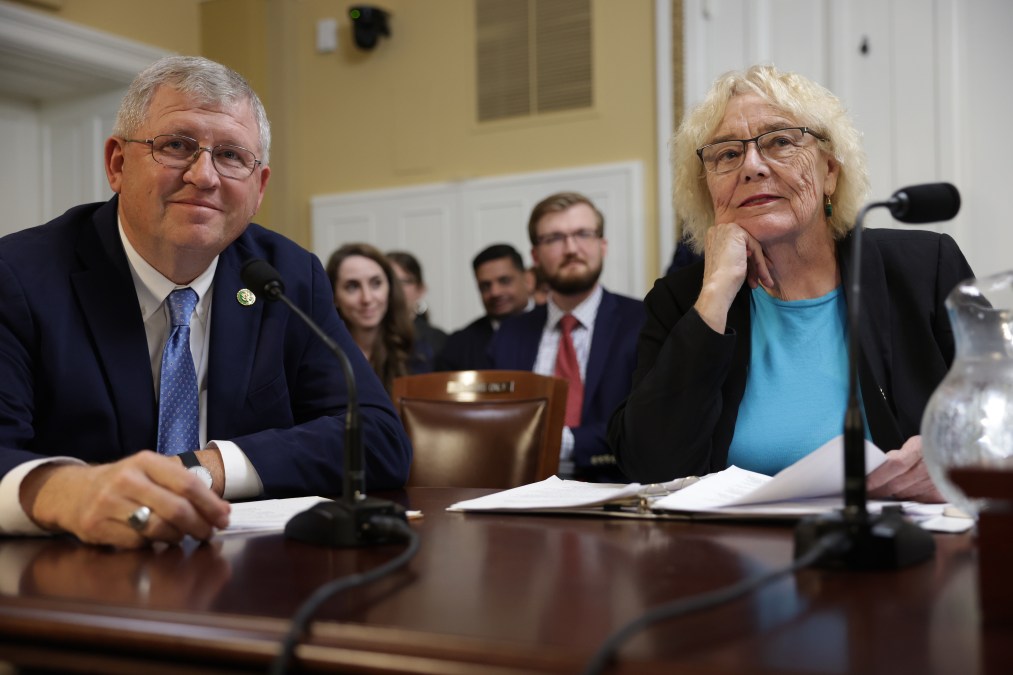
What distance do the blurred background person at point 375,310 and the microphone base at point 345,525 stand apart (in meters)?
2.94

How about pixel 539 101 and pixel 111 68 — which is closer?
pixel 111 68

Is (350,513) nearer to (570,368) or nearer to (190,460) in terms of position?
(190,460)

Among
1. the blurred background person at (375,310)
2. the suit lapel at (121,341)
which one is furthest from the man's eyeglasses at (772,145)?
the blurred background person at (375,310)

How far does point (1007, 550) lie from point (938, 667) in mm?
137

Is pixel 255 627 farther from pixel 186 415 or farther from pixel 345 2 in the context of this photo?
pixel 345 2

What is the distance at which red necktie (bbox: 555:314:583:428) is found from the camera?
3541 mm

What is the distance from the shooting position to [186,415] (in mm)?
1582

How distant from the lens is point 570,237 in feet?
13.3

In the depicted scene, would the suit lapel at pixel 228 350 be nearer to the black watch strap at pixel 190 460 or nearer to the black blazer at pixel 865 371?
the black watch strap at pixel 190 460

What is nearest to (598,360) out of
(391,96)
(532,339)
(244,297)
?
(532,339)

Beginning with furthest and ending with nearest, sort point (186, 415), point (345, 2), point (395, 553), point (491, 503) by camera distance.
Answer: point (345, 2)
point (186, 415)
point (491, 503)
point (395, 553)

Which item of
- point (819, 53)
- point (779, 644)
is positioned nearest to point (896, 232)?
point (779, 644)

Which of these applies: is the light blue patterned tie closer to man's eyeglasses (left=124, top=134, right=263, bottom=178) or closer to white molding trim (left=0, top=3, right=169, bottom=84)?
man's eyeglasses (left=124, top=134, right=263, bottom=178)

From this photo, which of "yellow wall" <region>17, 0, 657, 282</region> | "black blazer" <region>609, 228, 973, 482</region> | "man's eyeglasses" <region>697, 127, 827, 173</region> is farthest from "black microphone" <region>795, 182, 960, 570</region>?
"yellow wall" <region>17, 0, 657, 282</region>
